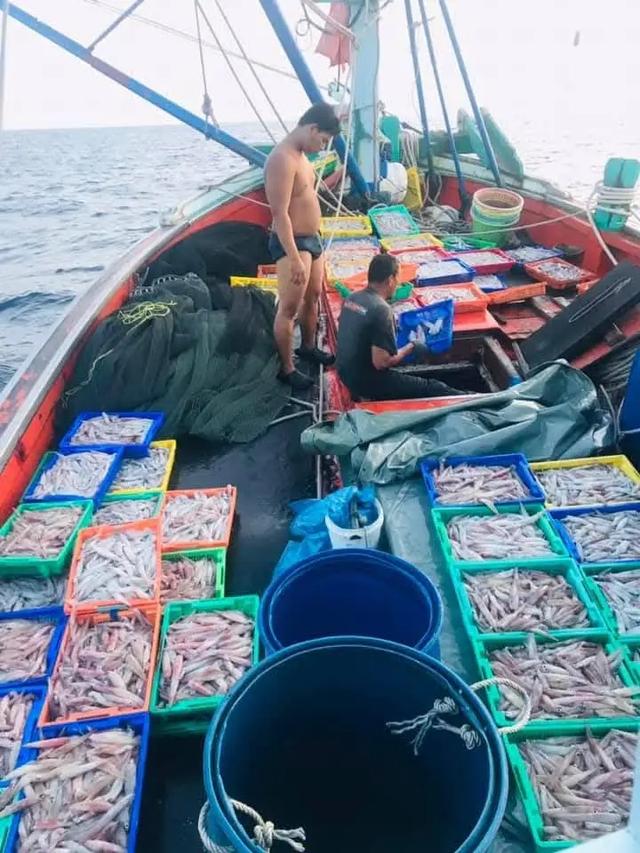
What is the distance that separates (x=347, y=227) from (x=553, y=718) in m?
7.24

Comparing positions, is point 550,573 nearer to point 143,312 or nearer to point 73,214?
point 143,312

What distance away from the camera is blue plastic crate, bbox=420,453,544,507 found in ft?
11.9

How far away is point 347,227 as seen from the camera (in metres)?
8.39

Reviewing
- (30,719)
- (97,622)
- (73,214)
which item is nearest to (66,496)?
(97,622)

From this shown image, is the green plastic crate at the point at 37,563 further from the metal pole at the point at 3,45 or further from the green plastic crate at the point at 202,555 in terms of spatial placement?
the metal pole at the point at 3,45

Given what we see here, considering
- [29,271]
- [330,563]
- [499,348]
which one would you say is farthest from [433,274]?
[29,271]

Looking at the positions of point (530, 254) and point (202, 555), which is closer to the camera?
point (202, 555)

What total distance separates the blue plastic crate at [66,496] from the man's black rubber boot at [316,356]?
96.5 inches

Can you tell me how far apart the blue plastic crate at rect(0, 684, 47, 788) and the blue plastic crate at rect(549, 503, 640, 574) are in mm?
2872

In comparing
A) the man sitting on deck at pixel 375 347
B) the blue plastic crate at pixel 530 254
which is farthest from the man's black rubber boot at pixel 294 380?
the blue plastic crate at pixel 530 254

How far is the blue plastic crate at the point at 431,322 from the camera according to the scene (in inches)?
198

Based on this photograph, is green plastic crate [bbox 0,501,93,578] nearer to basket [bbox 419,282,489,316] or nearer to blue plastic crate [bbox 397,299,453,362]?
blue plastic crate [bbox 397,299,453,362]

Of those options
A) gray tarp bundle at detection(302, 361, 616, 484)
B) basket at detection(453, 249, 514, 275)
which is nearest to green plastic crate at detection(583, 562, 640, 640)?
gray tarp bundle at detection(302, 361, 616, 484)

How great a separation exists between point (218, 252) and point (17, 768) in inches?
275
